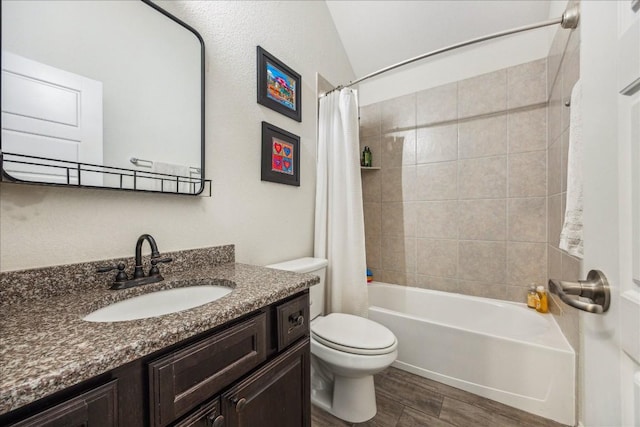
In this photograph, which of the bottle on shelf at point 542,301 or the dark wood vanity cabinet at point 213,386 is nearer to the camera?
the dark wood vanity cabinet at point 213,386

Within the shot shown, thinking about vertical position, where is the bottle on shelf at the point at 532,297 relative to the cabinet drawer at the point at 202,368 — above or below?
below

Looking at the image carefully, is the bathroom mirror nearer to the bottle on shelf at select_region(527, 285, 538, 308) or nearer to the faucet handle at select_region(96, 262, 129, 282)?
the faucet handle at select_region(96, 262, 129, 282)

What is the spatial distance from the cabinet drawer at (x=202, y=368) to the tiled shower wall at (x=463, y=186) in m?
1.92

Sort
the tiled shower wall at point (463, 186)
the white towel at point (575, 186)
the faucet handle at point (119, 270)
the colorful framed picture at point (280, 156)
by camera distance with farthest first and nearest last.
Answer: the tiled shower wall at point (463, 186) → the colorful framed picture at point (280, 156) → the white towel at point (575, 186) → the faucet handle at point (119, 270)

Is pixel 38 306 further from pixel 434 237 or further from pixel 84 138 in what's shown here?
pixel 434 237

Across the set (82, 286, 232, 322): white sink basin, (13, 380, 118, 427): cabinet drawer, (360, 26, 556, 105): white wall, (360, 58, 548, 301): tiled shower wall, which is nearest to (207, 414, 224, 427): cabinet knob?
(13, 380, 118, 427): cabinet drawer

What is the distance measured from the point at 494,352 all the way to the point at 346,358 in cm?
95

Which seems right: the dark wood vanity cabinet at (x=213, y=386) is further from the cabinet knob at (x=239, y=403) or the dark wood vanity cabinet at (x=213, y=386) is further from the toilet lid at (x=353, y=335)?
the toilet lid at (x=353, y=335)

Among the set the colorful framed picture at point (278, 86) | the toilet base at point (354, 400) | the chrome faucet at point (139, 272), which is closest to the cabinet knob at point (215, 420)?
the chrome faucet at point (139, 272)

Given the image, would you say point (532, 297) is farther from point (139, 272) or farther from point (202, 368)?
point (139, 272)

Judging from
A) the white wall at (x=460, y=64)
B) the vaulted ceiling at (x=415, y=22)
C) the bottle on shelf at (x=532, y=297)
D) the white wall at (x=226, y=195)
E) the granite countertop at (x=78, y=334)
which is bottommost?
the bottle on shelf at (x=532, y=297)

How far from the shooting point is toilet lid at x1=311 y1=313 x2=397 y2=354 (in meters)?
1.29

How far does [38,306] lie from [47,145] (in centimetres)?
46

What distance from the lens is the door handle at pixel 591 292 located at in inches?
17.5
